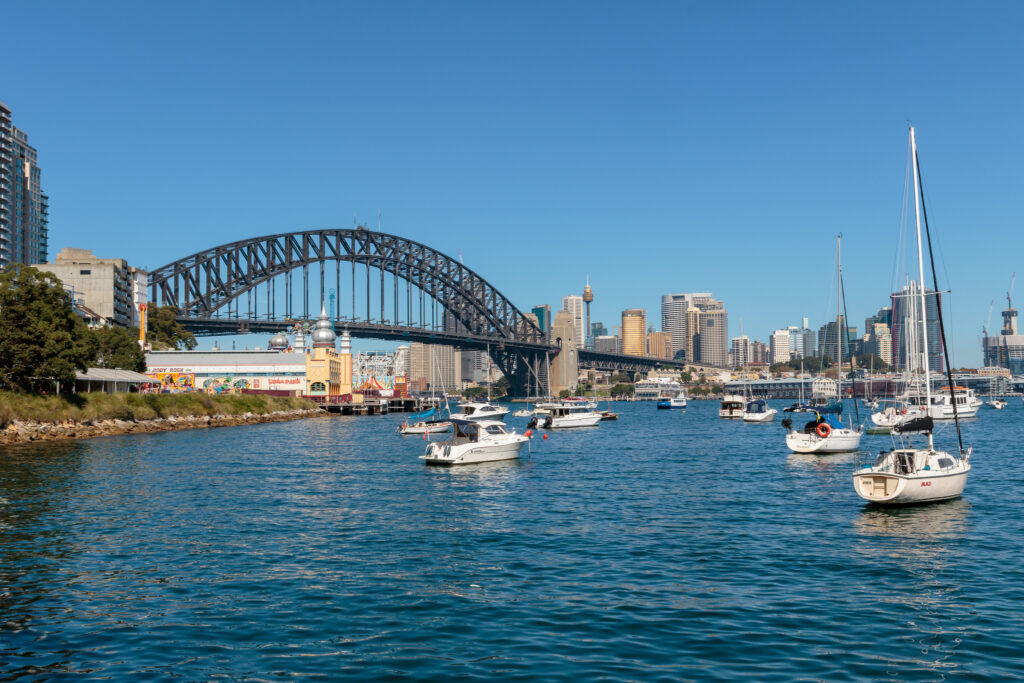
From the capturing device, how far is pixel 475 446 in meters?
57.0

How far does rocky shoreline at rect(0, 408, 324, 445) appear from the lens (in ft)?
240

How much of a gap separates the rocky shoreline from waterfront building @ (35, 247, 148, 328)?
2097 inches

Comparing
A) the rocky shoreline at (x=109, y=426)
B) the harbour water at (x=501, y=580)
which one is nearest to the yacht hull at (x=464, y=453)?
the harbour water at (x=501, y=580)

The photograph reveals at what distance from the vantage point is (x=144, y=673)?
54.2 feet

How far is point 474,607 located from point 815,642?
27.2 feet

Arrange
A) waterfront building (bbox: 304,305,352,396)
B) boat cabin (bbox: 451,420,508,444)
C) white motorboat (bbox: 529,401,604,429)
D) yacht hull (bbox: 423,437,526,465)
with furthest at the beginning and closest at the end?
waterfront building (bbox: 304,305,352,396) < white motorboat (bbox: 529,401,604,429) < boat cabin (bbox: 451,420,508,444) < yacht hull (bbox: 423,437,526,465)

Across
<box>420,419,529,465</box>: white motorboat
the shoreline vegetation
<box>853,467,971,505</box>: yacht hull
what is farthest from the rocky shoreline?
<box>853,467,971,505</box>: yacht hull

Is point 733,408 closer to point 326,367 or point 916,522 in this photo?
point 326,367

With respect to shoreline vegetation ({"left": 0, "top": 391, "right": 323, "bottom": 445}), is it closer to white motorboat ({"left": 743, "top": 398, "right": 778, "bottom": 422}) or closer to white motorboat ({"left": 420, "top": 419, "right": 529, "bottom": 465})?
white motorboat ({"left": 420, "top": 419, "right": 529, "bottom": 465})

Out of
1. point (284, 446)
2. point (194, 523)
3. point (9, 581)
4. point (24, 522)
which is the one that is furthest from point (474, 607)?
point (284, 446)

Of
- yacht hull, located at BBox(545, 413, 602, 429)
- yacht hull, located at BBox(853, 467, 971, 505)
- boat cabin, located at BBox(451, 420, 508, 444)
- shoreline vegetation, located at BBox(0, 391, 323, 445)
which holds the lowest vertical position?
yacht hull, located at BBox(853, 467, 971, 505)

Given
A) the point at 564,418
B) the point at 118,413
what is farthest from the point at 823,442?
the point at 118,413

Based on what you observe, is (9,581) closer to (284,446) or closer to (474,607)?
(474,607)

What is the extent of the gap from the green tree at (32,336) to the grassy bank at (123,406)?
105 inches
